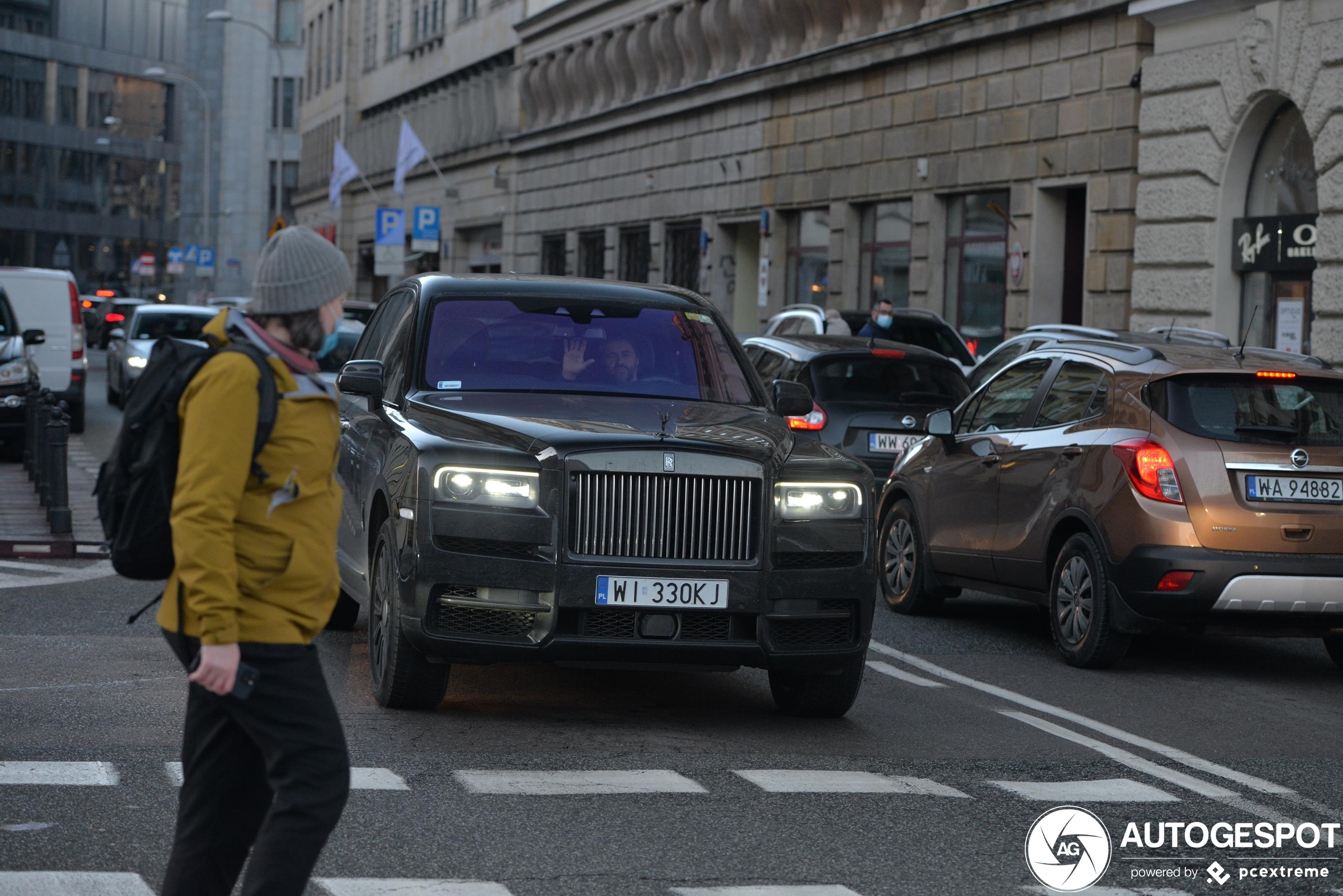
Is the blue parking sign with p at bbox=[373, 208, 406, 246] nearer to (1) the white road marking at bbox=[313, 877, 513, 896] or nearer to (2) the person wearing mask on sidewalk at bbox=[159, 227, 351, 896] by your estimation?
(1) the white road marking at bbox=[313, 877, 513, 896]

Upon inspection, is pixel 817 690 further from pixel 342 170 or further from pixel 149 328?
pixel 342 170

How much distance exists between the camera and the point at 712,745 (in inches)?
296

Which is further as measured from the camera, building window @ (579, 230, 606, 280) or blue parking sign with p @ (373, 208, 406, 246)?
building window @ (579, 230, 606, 280)

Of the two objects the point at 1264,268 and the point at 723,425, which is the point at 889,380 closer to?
the point at 723,425

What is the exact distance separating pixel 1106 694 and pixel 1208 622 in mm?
720

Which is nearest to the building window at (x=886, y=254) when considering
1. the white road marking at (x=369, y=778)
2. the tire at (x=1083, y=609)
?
the tire at (x=1083, y=609)

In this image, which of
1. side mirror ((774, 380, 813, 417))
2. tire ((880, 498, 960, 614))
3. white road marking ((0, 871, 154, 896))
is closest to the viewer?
white road marking ((0, 871, 154, 896))

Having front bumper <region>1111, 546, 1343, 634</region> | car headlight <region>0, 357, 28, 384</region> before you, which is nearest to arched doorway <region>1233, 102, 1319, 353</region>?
front bumper <region>1111, 546, 1343, 634</region>

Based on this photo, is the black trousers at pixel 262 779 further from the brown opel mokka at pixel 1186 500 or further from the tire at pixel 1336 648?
the tire at pixel 1336 648

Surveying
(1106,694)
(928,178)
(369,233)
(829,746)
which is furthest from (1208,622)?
(369,233)

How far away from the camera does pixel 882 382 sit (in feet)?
50.9

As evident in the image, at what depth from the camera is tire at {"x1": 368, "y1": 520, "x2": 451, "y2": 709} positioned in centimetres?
772

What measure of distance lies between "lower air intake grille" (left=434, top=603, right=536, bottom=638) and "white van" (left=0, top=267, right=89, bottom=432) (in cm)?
1980

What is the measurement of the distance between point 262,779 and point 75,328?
23.4 meters
